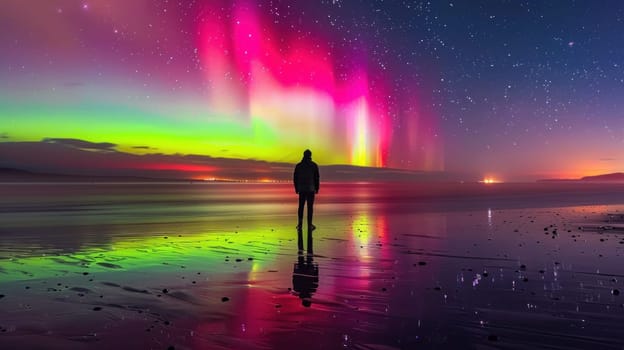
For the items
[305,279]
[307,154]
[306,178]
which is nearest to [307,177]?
[306,178]

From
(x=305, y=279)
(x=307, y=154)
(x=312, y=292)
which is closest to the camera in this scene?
(x=312, y=292)

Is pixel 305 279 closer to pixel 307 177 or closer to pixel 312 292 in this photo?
pixel 312 292

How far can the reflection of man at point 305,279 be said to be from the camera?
855 cm

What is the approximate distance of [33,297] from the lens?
8.47m

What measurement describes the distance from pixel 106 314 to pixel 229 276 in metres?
3.42

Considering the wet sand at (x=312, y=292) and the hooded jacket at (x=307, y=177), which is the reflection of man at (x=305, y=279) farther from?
the hooded jacket at (x=307, y=177)

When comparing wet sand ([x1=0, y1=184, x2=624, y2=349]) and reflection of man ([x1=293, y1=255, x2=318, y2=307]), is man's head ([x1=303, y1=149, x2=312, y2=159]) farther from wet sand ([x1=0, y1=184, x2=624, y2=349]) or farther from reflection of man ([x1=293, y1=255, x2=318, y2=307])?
reflection of man ([x1=293, y1=255, x2=318, y2=307])

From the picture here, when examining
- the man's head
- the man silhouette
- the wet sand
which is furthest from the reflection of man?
the man's head

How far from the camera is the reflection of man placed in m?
8.55

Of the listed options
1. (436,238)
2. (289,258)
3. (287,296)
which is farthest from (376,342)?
(436,238)

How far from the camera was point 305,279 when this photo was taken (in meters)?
10.1

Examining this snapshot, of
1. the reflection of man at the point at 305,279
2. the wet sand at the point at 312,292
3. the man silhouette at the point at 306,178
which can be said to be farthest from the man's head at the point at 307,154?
the reflection of man at the point at 305,279

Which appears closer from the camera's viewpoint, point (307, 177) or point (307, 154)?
point (307, 177)

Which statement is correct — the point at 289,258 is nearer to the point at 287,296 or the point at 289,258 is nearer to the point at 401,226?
the point at 287,296
